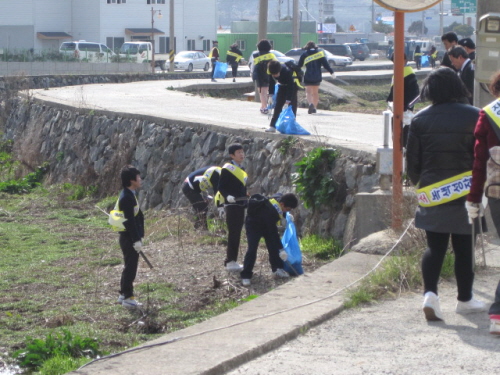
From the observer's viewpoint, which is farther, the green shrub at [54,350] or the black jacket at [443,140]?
the green shrub at [54,350]

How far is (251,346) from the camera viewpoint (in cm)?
484

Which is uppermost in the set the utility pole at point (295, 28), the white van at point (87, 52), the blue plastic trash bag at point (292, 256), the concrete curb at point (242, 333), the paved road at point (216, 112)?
the utility pole at point (295, 28)

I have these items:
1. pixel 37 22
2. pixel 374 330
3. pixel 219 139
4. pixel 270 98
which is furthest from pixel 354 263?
pixel 37 22

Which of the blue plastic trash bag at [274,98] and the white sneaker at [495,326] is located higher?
the blue plastic trash bag at [274,98]

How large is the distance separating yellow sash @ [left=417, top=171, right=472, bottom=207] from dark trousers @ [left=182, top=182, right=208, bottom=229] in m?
6.32

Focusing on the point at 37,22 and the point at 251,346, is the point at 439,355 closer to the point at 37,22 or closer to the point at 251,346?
the point at 251,346

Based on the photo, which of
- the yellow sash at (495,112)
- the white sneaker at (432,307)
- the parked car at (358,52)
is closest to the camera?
the yellow sash at (495,112)

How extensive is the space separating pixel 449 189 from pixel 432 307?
0.77 m

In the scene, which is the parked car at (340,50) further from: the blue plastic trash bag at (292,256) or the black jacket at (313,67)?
the blue plastic trash bag at (292,256)

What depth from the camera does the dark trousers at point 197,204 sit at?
38.3 ft

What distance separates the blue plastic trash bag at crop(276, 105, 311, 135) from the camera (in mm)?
12094

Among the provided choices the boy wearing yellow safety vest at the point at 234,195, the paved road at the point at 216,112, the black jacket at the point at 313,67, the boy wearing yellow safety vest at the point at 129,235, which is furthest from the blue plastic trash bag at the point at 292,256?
the black jacket at the point at 313,67

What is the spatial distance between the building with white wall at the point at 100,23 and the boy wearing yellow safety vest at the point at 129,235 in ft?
164

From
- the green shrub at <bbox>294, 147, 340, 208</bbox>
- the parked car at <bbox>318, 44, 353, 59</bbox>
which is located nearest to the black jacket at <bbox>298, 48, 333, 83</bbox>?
the green shrub at <bbox>294, 147, 340, 208</bbox>
